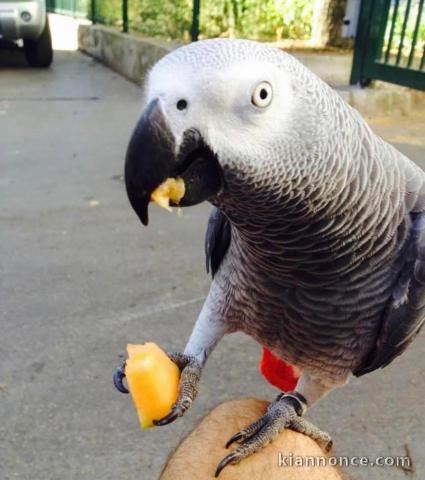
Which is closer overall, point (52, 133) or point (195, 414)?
point (195, 414)

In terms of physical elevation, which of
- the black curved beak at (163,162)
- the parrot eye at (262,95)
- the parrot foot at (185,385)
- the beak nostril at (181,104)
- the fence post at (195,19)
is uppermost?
the parrot eye at (262,95)

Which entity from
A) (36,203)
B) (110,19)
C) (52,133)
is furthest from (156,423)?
(110,19)

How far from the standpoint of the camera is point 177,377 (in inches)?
46.8

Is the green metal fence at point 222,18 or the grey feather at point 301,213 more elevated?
the grey feather at point 301,213

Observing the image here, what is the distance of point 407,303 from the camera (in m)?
1.09

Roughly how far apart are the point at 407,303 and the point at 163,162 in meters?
0.60

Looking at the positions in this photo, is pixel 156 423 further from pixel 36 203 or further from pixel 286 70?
pixel 36 203

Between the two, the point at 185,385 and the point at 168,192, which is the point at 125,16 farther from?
the point at 168,192

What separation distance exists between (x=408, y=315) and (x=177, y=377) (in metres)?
0.48

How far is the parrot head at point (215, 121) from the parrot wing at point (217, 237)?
0.48m

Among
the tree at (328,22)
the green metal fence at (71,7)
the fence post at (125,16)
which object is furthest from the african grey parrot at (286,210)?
the green metal fence at (71,7)

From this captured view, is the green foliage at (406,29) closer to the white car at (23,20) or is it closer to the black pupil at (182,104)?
the white car at (23,20)

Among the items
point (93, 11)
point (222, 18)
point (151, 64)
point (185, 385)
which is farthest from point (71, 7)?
point (185, 385)

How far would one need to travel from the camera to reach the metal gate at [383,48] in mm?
4004
